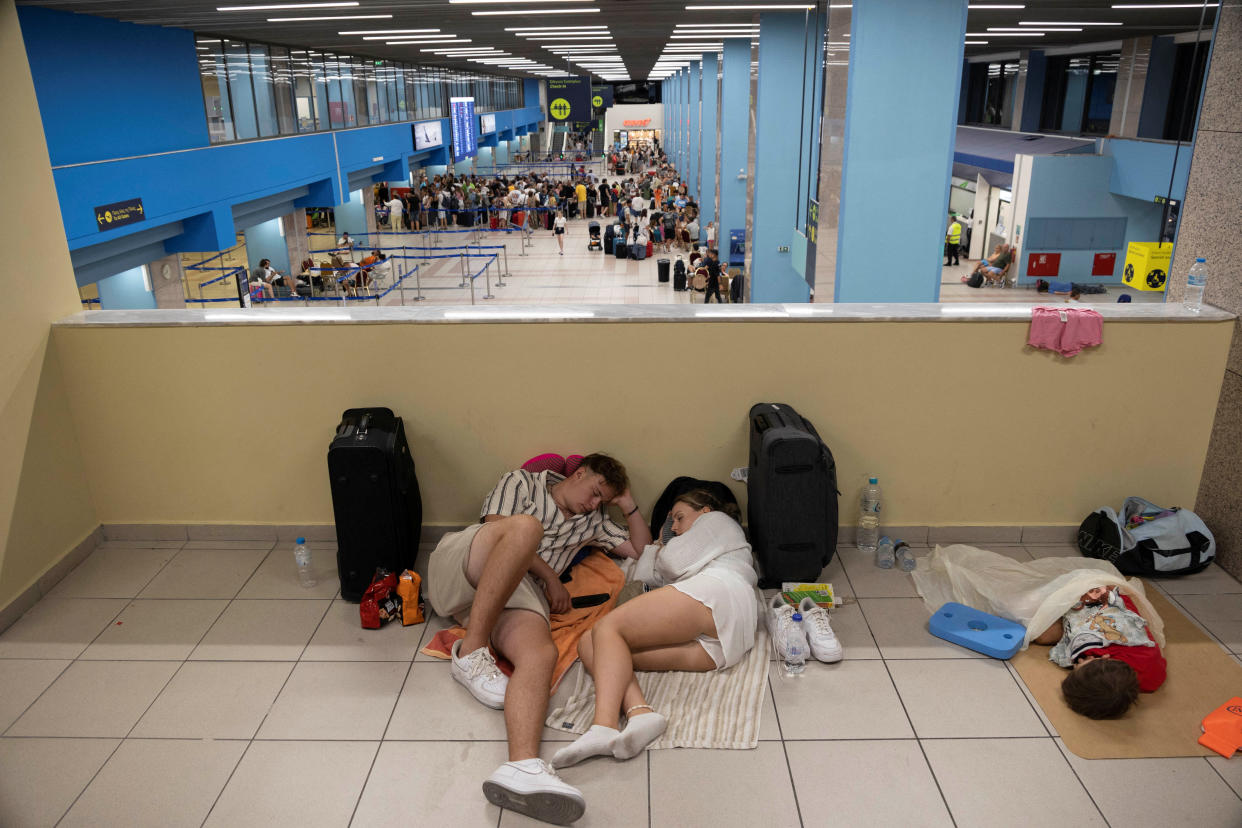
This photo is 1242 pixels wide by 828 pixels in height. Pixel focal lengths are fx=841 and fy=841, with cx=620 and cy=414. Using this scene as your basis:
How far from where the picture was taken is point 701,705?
3293mm

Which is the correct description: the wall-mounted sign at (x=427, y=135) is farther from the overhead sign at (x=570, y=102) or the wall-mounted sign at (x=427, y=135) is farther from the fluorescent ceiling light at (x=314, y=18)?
the fluorescent ceiling light at (x=314, y=18)

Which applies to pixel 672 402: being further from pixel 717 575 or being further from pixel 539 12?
pixel 539 12

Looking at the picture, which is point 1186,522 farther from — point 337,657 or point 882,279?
point 337,657

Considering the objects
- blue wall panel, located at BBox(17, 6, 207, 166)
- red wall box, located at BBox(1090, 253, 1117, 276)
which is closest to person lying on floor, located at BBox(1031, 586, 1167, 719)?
blue wall panel, located at BBox(17, 6, 207, 166)

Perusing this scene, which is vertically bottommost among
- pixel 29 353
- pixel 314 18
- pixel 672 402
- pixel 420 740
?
pixel 420 740

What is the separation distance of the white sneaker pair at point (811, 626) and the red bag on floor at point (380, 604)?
1.73 metres

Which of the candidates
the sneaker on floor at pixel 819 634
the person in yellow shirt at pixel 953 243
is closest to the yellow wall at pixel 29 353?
the sneaker on floor at pixel 819 634

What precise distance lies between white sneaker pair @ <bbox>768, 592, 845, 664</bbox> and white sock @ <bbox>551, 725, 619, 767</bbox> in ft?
3.11

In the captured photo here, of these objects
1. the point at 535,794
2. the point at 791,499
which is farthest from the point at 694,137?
the point at 535,794

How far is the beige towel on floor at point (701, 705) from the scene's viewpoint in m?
3.12

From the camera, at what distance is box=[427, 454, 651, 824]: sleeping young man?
9.09 ft

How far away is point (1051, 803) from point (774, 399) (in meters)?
2.16

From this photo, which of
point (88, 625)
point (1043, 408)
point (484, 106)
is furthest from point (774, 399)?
point (484, 106)

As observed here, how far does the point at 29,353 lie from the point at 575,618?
299 centimetres
